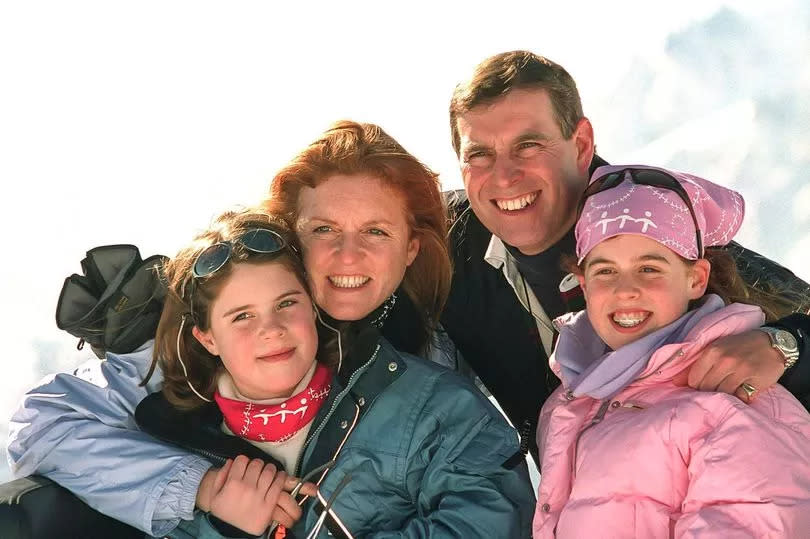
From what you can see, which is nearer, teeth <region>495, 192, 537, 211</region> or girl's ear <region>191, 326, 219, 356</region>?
girl's ear <region>191, 326, 219, 356</region>

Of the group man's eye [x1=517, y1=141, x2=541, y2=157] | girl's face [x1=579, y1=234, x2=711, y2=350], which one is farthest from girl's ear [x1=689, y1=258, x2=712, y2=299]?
man's eye [x1=517, y1=141, x2=541, y2=157]

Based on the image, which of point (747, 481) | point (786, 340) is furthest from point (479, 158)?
point (747, 481)

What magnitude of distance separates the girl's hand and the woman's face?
575 mm

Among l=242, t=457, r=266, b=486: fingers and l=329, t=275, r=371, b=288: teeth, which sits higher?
l=329, t=275, r=371, b=288: teeth

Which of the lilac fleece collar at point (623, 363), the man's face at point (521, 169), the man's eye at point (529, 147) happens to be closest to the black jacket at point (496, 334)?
the man's face at point (521, 169)

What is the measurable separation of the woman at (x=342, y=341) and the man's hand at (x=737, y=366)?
2.28 feet

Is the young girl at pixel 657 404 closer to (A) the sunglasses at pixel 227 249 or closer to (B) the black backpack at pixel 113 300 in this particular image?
(A) the sunglasses at pixel 227 249

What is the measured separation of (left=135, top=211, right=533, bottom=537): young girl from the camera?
2.71m

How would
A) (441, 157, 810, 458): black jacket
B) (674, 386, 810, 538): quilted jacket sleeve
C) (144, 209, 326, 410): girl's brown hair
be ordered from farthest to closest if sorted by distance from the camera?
1. (441, 157, 810, 458): black jacket
2. (144, 209, 326, 410): girl's brown hair
3. (674, 386, 810, 538): quilted jacket sleeve

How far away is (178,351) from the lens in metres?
3.04

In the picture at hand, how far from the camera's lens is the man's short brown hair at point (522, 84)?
3.15 metres

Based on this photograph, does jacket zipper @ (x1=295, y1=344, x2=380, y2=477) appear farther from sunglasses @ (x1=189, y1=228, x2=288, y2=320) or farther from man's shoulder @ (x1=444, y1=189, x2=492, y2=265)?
man's shoulder @ (x1=444, y1=189, x2=492, y2=265)

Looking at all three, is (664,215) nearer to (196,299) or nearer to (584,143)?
(584,143)

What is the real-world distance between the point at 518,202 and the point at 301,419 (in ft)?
3.36
